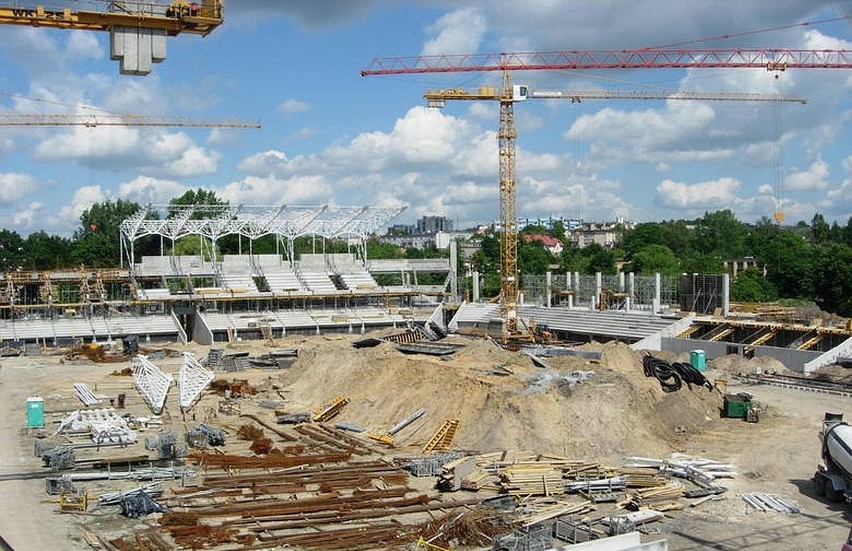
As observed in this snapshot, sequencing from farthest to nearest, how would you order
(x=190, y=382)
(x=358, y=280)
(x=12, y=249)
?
(x=12, y=249)
(x=358, y=280)
(x=190, y=382)

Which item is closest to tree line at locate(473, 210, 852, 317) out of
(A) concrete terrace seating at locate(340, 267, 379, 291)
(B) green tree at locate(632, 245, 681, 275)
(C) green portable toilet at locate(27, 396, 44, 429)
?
(B) green tree at locate(632, 245, 681, 275)

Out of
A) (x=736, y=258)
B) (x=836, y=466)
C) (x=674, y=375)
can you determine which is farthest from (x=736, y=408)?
(x=736, y=258)

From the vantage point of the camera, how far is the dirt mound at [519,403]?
30.3 m

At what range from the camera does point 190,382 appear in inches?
1469

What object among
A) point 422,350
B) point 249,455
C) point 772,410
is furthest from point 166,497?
point 772,410

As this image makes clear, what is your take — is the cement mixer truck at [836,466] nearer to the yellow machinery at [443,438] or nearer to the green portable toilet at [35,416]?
the yellow machinery at [443,438]

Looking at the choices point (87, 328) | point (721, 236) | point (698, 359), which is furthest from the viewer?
point (721, 236)

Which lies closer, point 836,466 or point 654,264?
point 836,466

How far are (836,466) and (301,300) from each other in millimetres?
58714

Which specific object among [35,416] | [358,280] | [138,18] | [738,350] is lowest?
[35,416]

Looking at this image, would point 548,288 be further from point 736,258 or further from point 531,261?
point 736,258

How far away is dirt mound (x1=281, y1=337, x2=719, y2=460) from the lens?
1192 inches

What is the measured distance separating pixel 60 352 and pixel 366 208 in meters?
29.1

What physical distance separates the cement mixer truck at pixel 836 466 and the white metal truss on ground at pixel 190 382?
76.3ft
